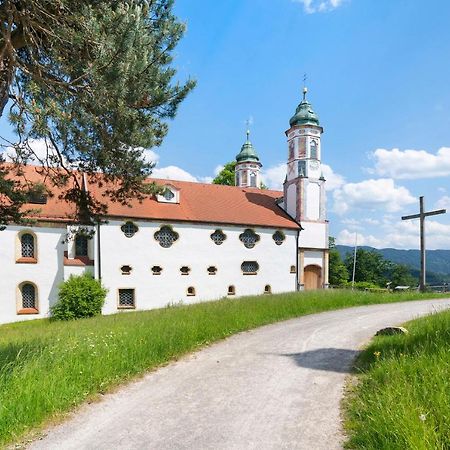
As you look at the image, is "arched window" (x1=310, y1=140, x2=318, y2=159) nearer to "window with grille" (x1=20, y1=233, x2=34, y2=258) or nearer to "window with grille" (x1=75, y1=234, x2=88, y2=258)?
"window with grille" (x1=75, y1=234, x2=88, y2=258)

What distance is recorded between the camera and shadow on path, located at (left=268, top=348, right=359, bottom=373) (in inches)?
277

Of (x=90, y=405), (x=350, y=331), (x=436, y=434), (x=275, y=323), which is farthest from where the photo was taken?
(x=275, y=323)

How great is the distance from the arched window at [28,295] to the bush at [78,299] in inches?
52.3

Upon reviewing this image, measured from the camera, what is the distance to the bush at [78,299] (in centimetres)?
1980

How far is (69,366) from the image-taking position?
5891 millimetres

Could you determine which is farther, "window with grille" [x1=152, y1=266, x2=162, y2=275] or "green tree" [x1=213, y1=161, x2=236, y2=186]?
"green tree" [x1=213, y1=161, x2=236, y2=186]

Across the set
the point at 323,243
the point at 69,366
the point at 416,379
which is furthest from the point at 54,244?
the point at 416,379

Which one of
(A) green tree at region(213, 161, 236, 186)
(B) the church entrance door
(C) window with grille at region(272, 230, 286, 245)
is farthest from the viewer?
(A) green tree at region(213, 161, 236, 186)

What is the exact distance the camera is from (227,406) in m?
5.20

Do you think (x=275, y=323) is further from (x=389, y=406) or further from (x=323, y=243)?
(x=323, y=243)

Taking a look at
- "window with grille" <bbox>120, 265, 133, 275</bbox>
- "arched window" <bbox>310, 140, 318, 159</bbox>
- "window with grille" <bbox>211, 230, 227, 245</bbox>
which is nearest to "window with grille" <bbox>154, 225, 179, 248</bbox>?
"window with grille" <bbox>120, 265, 133, 275</bbox>

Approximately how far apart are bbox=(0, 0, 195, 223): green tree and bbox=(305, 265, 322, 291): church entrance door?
75.3ft

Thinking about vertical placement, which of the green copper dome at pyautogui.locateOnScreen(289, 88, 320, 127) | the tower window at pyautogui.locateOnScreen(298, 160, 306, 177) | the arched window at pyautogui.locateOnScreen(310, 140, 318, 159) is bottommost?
the tower window at pyautogui.locateOnScreen(298, 160, 306, 177)

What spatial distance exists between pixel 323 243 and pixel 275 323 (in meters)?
17.1
